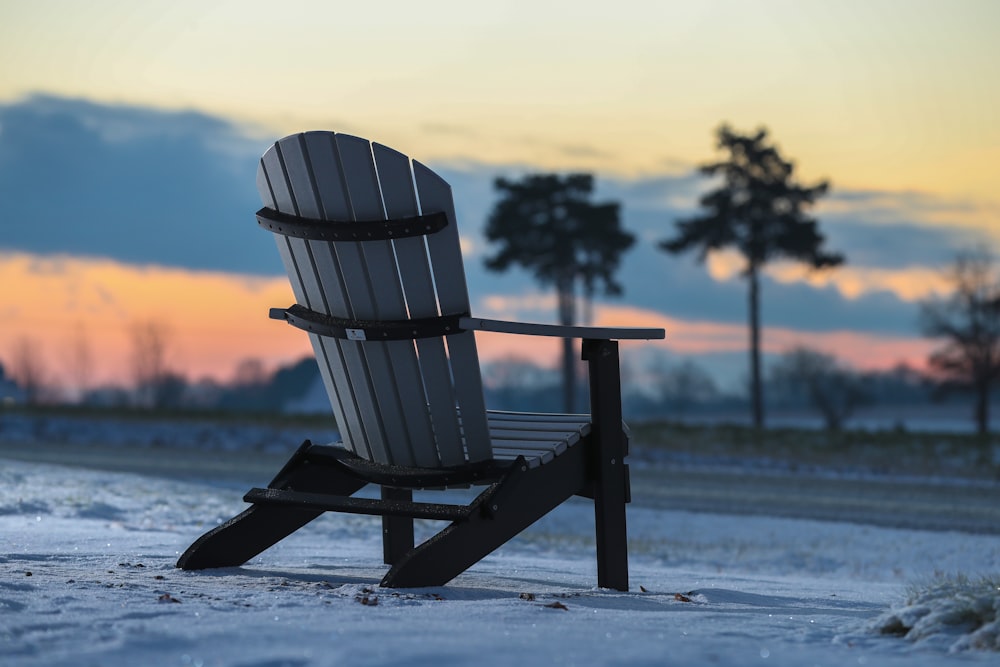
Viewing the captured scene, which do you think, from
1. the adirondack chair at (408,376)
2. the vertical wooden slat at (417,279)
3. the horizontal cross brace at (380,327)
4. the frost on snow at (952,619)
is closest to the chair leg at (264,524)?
the adirondack chair at (408,376)

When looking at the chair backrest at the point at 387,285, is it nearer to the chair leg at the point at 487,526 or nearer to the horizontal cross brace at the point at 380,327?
the horizontal cross brace at the point at 380,327

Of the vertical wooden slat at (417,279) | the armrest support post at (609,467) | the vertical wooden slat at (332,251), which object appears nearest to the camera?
the vertical wooden slat at (417,279)

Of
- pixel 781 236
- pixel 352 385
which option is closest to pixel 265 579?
pixel 352 385

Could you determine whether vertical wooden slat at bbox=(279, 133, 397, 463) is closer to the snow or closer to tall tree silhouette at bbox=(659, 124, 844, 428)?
the snow

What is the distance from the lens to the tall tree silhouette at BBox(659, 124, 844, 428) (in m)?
32.2

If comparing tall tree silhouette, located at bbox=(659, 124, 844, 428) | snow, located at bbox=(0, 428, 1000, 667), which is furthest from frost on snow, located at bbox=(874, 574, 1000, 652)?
tall tree silhouette, located at bbox=(659, 124, 844, 428)

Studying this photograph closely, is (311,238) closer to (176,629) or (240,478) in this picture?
(176,629)

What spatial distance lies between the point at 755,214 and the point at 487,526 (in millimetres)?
29508

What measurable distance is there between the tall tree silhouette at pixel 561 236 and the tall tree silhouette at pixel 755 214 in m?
3.68

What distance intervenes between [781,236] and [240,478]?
22915 millimetres

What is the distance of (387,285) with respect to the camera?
4.38 m

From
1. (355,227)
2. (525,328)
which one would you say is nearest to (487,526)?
(525,328)

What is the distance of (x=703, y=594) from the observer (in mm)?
4520

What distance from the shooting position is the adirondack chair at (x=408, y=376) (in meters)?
4.30
